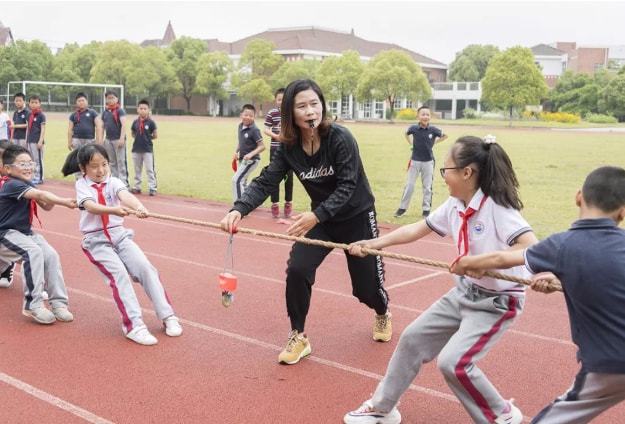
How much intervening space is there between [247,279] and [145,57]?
61665mm

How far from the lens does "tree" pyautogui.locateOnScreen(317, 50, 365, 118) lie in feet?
203

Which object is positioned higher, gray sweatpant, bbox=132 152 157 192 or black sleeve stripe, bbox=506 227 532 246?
black sleeve stripe, bbox=506 227 532 246

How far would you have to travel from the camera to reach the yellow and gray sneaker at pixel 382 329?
520cm

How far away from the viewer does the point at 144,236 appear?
9250 mm

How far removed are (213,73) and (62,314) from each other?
63.5 metres

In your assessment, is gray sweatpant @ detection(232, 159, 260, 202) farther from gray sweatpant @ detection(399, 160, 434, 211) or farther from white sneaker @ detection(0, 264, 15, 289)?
white sneaker @ detection(0, 264, 15, 289)

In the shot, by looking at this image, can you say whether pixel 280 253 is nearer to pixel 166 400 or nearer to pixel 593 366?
pixel 166 400

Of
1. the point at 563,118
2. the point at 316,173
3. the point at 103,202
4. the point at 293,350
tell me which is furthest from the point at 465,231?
the point at 563,118

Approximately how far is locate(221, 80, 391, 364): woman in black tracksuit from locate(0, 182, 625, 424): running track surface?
1.49 ft

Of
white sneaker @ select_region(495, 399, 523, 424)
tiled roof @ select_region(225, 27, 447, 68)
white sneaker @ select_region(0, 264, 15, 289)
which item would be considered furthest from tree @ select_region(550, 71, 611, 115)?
white sneaker @ select_region(495, 399, 523, 424)

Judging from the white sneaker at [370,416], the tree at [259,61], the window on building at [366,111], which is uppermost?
the tree at [259,61]

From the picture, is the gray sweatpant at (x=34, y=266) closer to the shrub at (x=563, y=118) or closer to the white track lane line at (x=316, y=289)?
the white track lane line at (x=316, y=289)

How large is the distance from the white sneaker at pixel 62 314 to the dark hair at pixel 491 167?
362 centimetres

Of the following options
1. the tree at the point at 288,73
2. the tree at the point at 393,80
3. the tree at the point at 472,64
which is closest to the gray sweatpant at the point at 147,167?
the tree at the point at 393,80
